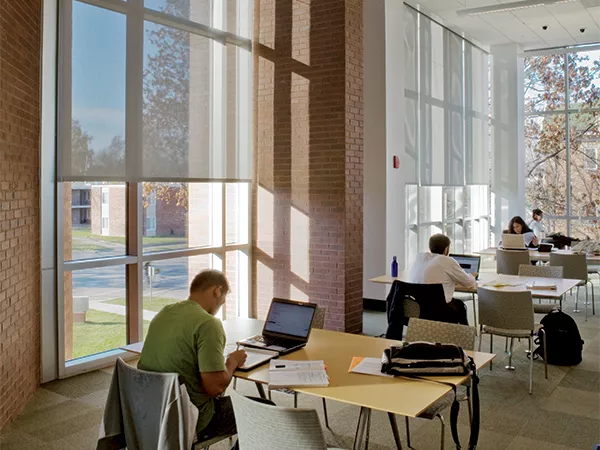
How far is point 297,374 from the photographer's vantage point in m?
2.94

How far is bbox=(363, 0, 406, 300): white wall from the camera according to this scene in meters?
7.91

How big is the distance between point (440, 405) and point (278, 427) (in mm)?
1326

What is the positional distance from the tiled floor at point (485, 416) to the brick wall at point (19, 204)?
0.76 feet

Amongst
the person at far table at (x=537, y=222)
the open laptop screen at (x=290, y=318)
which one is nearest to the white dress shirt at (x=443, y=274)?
the open laptop screen at (x=290, y=318)

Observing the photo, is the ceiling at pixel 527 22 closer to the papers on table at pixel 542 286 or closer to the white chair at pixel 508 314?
the papers on table at pixel 542 286

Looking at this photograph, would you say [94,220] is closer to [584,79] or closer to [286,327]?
[286,327]

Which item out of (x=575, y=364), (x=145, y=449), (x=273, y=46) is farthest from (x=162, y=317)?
(x=273, y=46)

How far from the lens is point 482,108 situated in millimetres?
12750

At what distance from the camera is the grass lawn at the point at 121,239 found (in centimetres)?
546

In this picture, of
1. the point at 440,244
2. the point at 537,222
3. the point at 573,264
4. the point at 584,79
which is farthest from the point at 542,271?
the point at 584,79

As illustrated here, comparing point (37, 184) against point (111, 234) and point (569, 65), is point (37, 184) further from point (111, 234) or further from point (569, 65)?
point (569, 65)

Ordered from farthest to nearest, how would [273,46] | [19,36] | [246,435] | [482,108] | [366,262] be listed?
[482,108] → [366,262] → [273,46] → [19,36] → [246,435]

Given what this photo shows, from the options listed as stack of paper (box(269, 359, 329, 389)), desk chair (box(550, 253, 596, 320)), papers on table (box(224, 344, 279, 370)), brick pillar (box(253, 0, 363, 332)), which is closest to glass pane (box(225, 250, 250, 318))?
brick pillar (box(253, 0, 363, 332))

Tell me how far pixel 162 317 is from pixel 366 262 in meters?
5.55
